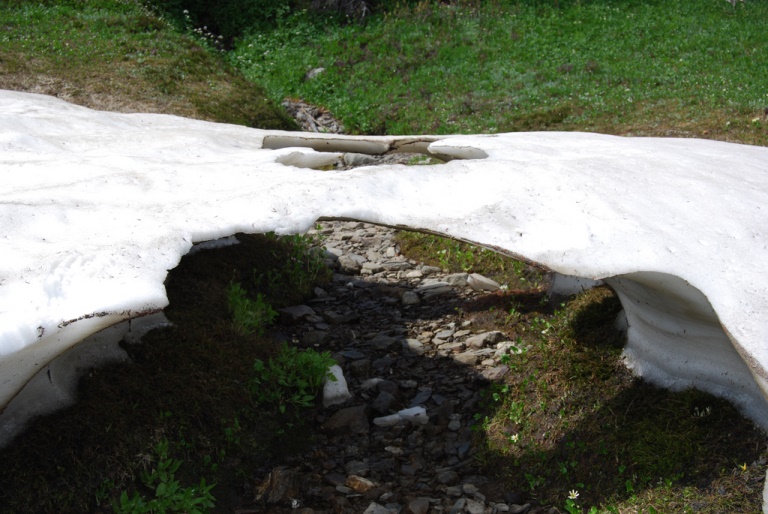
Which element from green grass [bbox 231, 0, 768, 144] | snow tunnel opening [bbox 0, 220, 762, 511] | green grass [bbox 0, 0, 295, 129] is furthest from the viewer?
green grass [bbox 0, 0, 295, 129]

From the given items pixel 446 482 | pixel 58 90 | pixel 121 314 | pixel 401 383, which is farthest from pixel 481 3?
pixel 121 314

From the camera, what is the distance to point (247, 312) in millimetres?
5898

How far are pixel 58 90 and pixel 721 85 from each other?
10103mm

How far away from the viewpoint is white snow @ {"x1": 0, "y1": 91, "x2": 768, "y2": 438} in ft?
9.86

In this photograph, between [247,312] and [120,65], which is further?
[120,65]

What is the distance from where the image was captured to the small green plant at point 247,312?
18.9ft

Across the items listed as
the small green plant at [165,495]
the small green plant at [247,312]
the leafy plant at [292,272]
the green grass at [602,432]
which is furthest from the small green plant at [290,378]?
the leafy plant at [292,272]

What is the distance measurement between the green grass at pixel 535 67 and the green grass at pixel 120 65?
1.30 m

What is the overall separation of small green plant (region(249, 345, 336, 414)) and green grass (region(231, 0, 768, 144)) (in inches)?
266

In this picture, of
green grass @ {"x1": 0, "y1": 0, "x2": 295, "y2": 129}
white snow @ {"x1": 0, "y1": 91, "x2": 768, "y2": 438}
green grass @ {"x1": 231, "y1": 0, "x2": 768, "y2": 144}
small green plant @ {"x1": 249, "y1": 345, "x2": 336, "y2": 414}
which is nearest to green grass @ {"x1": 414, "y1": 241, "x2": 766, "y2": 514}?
white snow @ {"x1": 0, "y1": 91, "x2": 768, "y2": 438}

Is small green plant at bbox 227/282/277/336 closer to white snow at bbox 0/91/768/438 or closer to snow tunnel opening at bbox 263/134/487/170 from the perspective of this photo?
snow tunnel opening at bbox 263/134/487/170

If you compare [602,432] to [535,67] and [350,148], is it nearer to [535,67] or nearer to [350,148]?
[350,148]

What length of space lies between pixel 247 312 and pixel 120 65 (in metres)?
8.83

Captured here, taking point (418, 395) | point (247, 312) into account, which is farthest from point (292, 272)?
point (418, 395)
